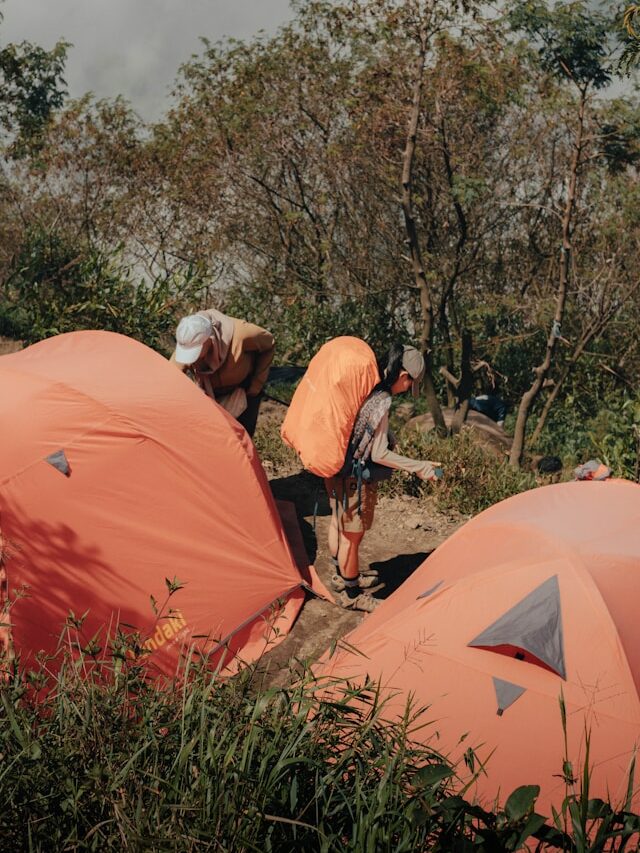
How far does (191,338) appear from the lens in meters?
5.89

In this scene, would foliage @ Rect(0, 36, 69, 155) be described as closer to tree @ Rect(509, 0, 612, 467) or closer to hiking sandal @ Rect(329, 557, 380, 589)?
tree @ Rect(509, 0, 612, 467)

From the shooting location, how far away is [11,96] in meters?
15.5

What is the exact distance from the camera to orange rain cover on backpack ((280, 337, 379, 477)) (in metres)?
5.23

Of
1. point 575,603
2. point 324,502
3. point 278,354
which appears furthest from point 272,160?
point 575,603

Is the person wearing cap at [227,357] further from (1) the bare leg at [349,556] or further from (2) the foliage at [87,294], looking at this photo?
(2) the foliage at [87,294]

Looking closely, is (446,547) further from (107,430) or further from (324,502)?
(324,502)

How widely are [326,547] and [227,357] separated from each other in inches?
62.6

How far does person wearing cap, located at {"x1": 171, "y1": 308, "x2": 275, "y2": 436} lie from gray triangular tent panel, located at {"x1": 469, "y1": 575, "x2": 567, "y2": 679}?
9.91 ft

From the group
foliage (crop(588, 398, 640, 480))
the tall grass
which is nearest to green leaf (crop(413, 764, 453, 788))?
the tall grass

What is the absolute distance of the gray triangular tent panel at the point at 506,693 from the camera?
3426 millimetres

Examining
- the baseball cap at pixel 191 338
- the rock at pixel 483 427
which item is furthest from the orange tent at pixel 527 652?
the rock at pixel 483 427

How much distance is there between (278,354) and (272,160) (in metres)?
3.09

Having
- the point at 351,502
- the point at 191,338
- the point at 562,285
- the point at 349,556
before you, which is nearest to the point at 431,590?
the point at 351,502

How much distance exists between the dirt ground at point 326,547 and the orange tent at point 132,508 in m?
0.17
